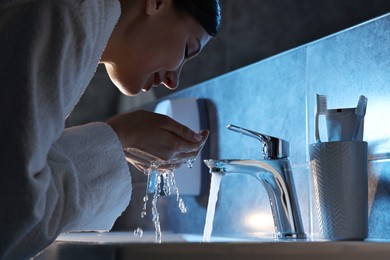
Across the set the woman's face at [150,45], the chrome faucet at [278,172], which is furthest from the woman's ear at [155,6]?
the chrome faucet at [278,172]

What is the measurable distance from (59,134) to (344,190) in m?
0.44

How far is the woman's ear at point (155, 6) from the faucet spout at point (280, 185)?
252 millimetres

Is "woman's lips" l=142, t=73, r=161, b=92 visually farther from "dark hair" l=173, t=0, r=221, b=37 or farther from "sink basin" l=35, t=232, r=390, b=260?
"sink basin" l=35, t=232, r=390, b=260

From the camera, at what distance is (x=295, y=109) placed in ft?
4.04

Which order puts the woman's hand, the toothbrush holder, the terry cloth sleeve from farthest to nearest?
the toothbrush holder < the woman's hand < the terry cloth sleeve

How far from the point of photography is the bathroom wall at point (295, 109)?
1050mm

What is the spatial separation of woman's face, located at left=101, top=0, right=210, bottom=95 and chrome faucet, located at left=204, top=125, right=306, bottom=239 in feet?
0.52

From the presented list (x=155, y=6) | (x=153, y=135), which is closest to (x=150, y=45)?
(x=155, y=6)

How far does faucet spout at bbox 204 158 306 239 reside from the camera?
1082 millimetres

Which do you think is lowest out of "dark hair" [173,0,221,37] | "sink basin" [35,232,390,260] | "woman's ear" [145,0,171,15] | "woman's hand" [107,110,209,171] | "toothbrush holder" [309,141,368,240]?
"sink basin" [35,232,390,260]

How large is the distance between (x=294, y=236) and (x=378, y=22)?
354 millimetres

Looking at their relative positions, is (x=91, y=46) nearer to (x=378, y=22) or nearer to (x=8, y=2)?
(x=8, y=2)

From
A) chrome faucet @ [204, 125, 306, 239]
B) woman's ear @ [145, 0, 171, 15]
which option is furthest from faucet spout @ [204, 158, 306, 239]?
woman's ear @ [145, 0, 171, 15]

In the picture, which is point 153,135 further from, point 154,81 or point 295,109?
point 295,109
